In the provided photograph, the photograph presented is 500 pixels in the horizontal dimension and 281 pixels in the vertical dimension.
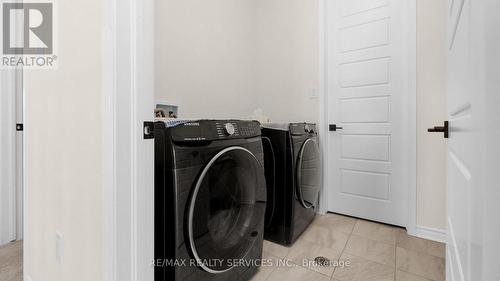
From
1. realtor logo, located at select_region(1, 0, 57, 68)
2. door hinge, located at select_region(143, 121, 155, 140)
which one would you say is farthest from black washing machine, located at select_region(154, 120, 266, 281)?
realtor logo, located at select_region(1, 0, 57, 68)

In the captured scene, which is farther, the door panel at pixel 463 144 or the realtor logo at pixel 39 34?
the realtor logo at pixel 39 34

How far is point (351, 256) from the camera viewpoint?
161 cm

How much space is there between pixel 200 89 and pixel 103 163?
1499 mm

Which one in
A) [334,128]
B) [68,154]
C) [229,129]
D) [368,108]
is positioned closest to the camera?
[68,154]

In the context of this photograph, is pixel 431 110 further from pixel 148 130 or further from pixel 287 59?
pixel 148 130

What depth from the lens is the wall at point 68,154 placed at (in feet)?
2.71

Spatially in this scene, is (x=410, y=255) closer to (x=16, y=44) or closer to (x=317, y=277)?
(x=317, y=277)

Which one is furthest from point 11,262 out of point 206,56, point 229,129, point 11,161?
point 206,56

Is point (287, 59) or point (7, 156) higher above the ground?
point (287, 59)

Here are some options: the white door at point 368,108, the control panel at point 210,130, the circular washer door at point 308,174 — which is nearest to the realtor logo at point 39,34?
the control panel at point 210,130

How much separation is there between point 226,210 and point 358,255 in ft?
3.54

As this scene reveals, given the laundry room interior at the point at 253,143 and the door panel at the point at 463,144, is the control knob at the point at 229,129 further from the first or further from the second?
the door panel at the point at 463,144

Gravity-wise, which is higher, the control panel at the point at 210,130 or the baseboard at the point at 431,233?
the control panel at the point at 210,130

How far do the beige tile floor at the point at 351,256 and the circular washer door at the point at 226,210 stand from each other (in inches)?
14.3
